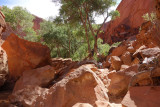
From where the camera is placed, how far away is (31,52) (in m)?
6.85

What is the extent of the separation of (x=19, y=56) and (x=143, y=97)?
6.49 meters

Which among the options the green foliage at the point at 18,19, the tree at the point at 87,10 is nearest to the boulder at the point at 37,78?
the tree at the point at 87,10

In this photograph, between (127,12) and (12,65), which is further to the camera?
(127,12)

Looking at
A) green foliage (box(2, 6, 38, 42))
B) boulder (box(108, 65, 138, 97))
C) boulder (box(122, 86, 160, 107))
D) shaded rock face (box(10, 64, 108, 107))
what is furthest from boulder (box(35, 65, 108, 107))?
green foliage (box(2, 6, 38, 42))

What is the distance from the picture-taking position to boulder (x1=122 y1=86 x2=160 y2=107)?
5.99 feet

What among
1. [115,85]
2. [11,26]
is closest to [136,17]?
[11,26]

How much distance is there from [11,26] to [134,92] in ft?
58.5

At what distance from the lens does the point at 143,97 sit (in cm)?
195

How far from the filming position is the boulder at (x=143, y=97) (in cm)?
→ 183

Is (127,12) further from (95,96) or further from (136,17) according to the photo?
(95,96)

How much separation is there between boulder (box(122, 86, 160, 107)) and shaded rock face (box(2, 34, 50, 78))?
5570 millimetres

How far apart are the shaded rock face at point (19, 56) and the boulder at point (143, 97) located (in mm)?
5570

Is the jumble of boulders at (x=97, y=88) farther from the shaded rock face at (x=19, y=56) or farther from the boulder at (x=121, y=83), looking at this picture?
the shaded rock face at (x=19, y=56)

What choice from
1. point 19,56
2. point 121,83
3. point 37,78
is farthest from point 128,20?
point 121,83
